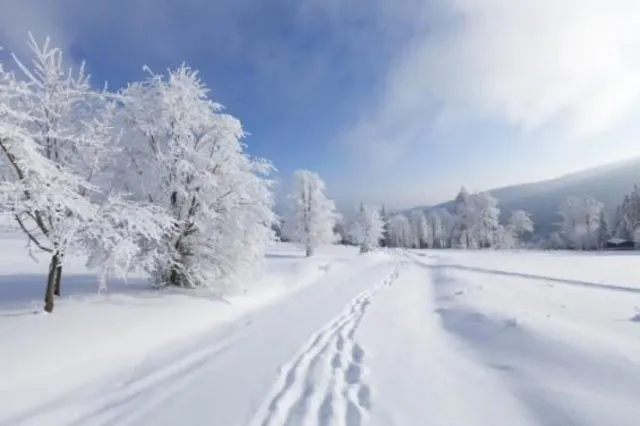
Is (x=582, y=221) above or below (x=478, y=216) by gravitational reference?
below

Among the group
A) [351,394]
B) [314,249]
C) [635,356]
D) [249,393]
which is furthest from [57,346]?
[314,249]

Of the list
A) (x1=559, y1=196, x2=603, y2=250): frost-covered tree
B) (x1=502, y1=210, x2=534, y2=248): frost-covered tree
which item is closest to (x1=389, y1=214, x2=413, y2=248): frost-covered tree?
(x1=502, y1=210, x2=534, y2=248): frost-covered tree

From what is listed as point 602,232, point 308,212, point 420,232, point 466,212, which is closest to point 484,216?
point 466,212

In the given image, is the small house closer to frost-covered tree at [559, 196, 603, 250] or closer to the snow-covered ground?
frost-covered tree at [559, 196, 603, 250]

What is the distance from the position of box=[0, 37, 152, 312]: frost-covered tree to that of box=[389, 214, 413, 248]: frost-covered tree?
125622 mm

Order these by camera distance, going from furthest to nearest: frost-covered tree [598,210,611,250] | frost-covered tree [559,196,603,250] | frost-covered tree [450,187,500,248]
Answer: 1. frost-covered tree [450,187,500,248]
2. frost-covered tree [598,210,611,250]
3. frost-covered tree [559,196,603,250]

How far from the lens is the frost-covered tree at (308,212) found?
50094 mm

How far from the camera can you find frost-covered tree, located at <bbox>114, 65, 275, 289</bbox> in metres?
14.0

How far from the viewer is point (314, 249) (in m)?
51.2

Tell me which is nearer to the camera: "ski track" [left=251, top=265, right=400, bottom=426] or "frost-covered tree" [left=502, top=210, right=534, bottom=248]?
"ski track" [left=251, top=265, right=400, bottom=426]

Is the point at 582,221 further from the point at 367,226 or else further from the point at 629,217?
the point at 367,226

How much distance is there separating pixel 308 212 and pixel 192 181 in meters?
36.2

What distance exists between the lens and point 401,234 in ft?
441

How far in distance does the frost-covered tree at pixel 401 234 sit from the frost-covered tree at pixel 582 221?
178ft
